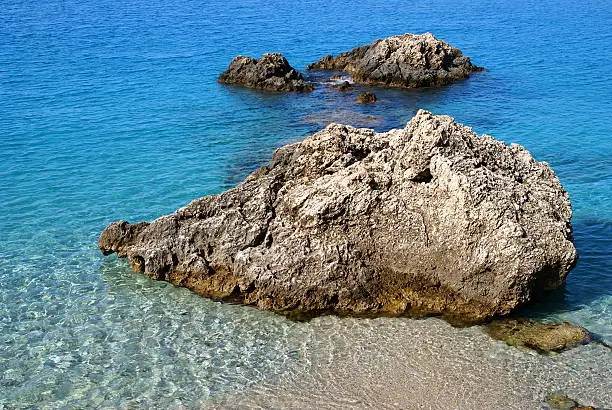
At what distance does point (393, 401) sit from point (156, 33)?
195ft

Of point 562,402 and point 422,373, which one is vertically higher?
point 422,373

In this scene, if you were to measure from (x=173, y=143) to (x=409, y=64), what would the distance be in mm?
20454

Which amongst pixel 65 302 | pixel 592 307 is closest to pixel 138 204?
pixel 65 302

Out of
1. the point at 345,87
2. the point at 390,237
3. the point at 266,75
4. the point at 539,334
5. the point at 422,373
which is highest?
the point at 266,75

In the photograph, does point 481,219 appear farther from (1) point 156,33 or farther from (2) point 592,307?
(1) point 156,33

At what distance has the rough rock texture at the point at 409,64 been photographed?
46.9m

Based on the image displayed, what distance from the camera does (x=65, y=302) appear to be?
1925 cm

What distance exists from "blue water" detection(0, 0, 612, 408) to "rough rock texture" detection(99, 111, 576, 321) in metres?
1.04

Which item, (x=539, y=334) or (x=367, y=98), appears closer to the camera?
(x=539, y=334)

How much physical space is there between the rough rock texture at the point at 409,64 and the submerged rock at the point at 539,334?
30957mm

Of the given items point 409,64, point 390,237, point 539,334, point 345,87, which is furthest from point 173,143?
point 539,334

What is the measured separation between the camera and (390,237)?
18547 millimetres

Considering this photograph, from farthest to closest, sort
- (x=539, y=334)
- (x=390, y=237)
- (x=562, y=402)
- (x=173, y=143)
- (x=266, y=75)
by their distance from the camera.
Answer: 1. (x=266, y=75)
2. (x=173, y=143)
3. (x=390, y=237)
4. (x=539, y=334)
5. (x=562, y=402)

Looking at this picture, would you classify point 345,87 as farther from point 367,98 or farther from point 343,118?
point 343,118
